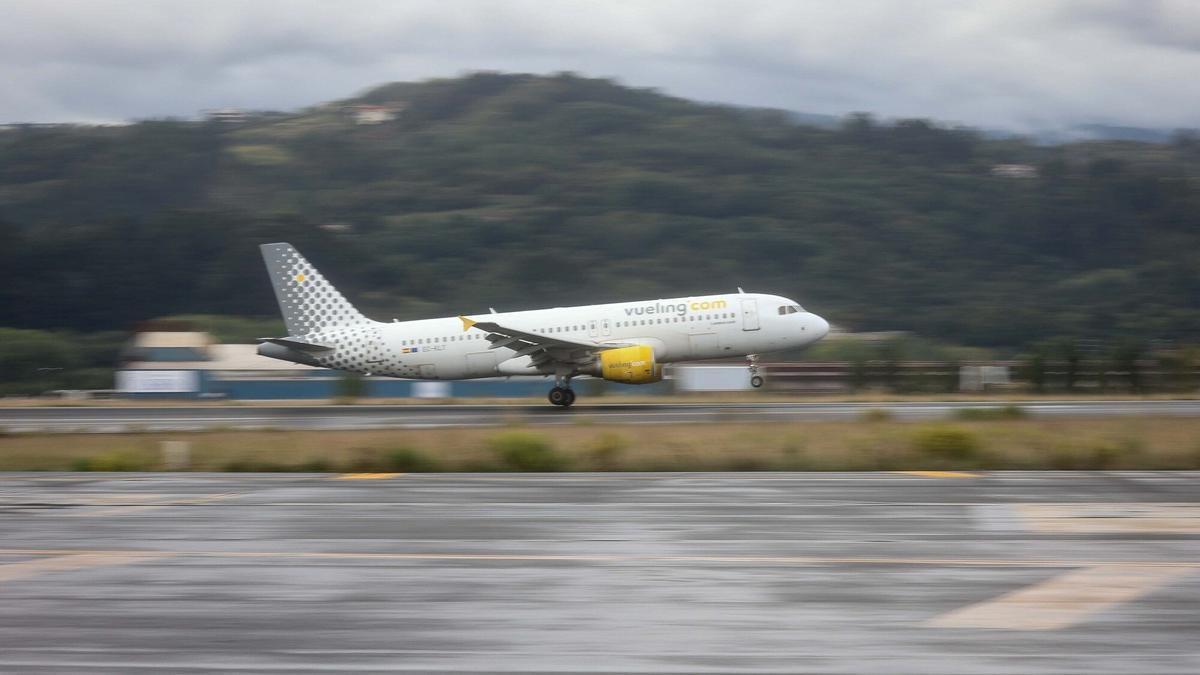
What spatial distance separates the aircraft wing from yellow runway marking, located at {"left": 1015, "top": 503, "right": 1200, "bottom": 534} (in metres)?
20.7

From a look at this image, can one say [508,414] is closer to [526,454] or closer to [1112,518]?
[526,454]

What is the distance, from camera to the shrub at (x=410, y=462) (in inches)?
766

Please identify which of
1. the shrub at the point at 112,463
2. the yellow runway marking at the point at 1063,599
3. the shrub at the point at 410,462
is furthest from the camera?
the shrub at the point at 112,463

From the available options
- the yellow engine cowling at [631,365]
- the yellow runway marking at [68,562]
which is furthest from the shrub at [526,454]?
the yellow engine cowling at [631,365]

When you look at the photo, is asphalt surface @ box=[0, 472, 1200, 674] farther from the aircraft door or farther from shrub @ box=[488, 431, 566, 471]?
the aircraft door

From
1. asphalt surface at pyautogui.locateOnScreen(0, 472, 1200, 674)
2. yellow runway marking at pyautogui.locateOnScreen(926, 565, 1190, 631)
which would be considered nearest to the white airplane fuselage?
asphalt surface at pyautogui.locateOnScreen(0, 472, 1200, 674)

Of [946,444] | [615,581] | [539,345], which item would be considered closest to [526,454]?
[946,444]

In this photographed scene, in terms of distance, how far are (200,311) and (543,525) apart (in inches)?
3250

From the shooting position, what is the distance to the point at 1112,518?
12508 millimetres

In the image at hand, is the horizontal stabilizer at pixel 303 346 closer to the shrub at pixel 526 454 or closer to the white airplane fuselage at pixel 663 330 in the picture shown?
the white airplane fuselage at pixel 663 330

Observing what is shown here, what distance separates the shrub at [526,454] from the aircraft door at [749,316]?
47.8 ft

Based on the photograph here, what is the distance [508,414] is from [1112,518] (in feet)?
72.3

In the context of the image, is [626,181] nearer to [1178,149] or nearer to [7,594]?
[1178,149]

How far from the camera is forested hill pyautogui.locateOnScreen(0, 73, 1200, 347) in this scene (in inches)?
3472
